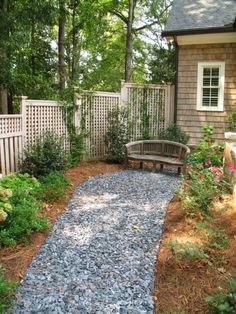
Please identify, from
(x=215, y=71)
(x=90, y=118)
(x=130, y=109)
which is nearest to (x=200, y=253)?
(x=90, y=118)

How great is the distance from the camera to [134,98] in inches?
376

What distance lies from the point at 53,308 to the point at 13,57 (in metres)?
7.90

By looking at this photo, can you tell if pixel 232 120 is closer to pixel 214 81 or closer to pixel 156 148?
pixel 214 81

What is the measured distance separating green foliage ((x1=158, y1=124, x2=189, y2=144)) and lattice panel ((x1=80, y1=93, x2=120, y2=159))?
170cm

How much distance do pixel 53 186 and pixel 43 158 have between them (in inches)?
44.0

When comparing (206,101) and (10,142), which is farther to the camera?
(206,101)

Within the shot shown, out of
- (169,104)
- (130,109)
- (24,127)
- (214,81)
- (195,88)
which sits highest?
(214,81)

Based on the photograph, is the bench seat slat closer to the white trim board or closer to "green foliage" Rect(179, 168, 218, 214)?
"green foliage" Rect(179, 168, 218, 214)

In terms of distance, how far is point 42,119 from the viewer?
7.16 meters

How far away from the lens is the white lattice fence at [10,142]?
624 cm

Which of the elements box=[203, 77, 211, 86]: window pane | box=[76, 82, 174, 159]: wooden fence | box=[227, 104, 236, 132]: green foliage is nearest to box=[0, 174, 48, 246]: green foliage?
box=[76, 82, 174, 159]: wooden fence

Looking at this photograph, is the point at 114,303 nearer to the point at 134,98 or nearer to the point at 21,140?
the point at 21,140

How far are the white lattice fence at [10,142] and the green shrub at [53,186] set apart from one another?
788 millimetres

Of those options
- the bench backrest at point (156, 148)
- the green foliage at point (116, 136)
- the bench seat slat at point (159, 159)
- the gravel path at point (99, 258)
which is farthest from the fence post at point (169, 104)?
the gravel path at point (99, 258)
